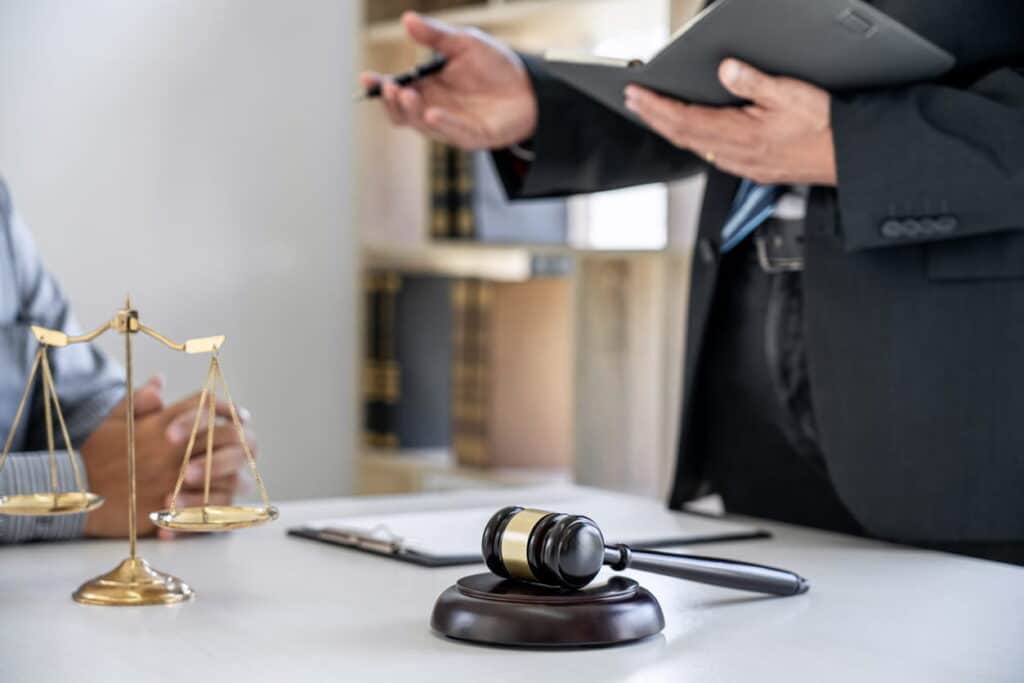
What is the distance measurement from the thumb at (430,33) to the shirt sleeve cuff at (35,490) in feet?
2.60

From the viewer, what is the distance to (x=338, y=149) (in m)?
4.30

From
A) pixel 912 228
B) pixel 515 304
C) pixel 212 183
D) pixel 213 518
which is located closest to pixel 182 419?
pixel 213 518

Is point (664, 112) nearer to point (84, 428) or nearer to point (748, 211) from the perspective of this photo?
A: point (748, 211)

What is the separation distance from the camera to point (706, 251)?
1683 millimetres

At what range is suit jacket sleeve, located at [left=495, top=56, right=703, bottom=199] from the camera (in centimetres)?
194

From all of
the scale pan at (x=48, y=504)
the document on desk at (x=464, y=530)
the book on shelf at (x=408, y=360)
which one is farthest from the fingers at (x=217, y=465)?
the book on shelf at (x=408, y=360)

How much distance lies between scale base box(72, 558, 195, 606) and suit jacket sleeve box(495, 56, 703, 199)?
3.35ft

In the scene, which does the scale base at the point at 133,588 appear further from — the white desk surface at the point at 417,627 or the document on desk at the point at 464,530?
the document on desk at the point at 464,530

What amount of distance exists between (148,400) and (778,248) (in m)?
0.76

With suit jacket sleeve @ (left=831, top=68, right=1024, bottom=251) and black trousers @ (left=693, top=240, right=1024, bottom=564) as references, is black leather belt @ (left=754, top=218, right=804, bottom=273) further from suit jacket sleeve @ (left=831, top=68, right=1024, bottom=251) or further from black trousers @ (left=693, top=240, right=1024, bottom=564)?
suit jacket sleeve @ (left=831, top=68, right=1024, bottom=251)

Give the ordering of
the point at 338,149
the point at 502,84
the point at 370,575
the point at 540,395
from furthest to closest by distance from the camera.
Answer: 1. the point at 338,149
2. the point at 540,395
3. the point at 502,84
4. the point at 370,575

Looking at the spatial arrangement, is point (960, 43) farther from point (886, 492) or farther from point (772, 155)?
point (886, 492)

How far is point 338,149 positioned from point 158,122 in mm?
577

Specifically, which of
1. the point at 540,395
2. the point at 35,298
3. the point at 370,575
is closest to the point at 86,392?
the point at 35,298
